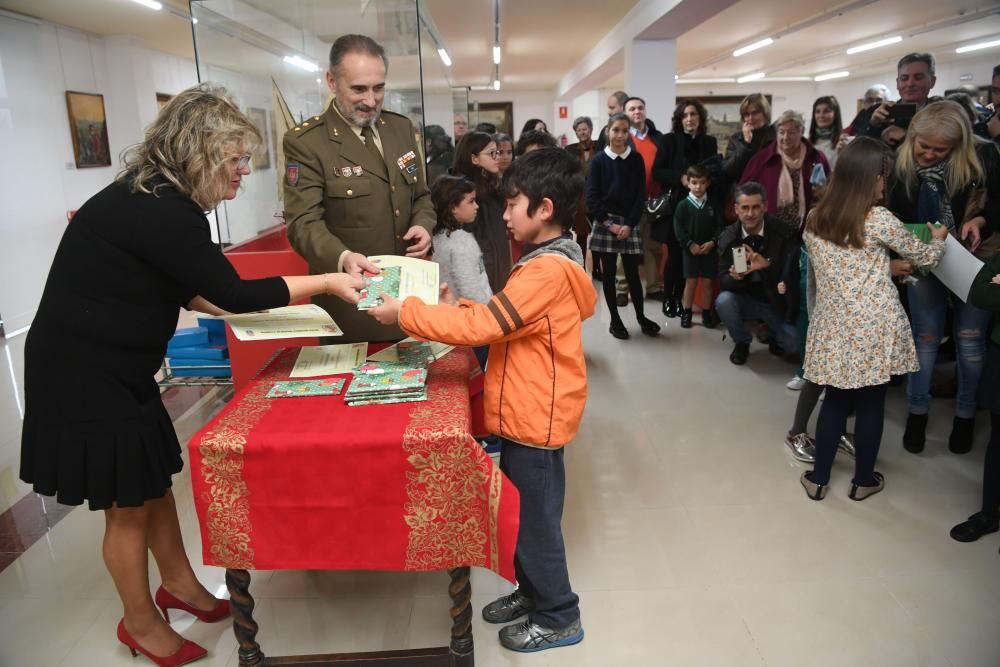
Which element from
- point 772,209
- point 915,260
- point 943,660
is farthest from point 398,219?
point 772,209

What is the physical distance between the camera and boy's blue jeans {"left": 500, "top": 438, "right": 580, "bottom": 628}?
6.15 feet

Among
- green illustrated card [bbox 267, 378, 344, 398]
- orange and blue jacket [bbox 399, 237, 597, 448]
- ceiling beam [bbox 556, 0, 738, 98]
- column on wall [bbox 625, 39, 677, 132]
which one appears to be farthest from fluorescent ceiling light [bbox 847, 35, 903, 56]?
green illustrated card [bbox 267, 378, 344, 398]

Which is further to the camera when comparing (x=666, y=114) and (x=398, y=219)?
(x=666, y=114)

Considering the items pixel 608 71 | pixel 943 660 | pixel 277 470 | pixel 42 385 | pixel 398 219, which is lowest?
pixel 943 660

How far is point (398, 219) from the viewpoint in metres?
2.47

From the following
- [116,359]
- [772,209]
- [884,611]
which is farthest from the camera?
[772,209]

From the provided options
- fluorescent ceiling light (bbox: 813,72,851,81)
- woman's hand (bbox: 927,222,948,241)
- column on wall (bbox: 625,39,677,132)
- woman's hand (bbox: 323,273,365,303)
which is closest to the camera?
woman's hand (bbox: 323,273,365,303)

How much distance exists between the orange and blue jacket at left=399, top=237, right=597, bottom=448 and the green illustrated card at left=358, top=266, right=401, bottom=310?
0.28 feet

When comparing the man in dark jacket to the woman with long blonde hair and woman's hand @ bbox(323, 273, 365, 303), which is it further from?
woman's hand @ bbox(323, 273, 365, 303)

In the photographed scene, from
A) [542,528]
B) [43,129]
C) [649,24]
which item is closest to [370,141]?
[542,528]

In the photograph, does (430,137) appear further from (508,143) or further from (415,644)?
(415,644)

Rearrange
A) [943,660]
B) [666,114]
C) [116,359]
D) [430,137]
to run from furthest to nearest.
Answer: [666,114], [430,137], [943,660], [116,359]

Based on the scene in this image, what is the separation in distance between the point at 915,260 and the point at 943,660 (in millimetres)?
1395

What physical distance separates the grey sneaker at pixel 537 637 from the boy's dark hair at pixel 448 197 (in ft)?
5.19
